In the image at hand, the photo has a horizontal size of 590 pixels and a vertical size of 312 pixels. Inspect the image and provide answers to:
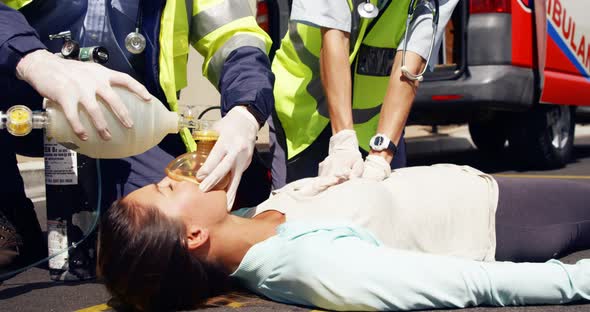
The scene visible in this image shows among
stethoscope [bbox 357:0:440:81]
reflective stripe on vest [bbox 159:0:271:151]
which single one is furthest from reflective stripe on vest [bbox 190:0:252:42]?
stethoscope [bbox 357:0:440:81]

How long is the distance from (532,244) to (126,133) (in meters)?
1.33

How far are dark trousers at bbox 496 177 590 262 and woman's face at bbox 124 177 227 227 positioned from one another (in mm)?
918

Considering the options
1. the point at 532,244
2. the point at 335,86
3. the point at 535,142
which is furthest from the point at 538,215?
the point at 535,142

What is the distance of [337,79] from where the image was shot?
3.00 meters

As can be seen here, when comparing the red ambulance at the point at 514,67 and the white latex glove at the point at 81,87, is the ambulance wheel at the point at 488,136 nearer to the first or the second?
the red ambulance at the point at 514,67

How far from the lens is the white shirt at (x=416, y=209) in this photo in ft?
7.86

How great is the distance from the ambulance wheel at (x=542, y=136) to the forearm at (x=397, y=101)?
276cm

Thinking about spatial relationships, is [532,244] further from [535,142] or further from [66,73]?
[535,142]

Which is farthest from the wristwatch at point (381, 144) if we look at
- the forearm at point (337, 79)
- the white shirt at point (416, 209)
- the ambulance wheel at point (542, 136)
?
the ambulance wheel at point (542, 136)

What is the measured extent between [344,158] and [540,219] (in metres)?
0.68

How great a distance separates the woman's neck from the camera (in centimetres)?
231

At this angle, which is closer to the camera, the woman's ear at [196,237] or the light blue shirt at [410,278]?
the light blue shirt at [410,278]

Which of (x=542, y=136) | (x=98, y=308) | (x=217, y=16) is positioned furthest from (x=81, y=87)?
(x=542, y=136)

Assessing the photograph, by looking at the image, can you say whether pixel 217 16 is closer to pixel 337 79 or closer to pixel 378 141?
pixel 337 79
